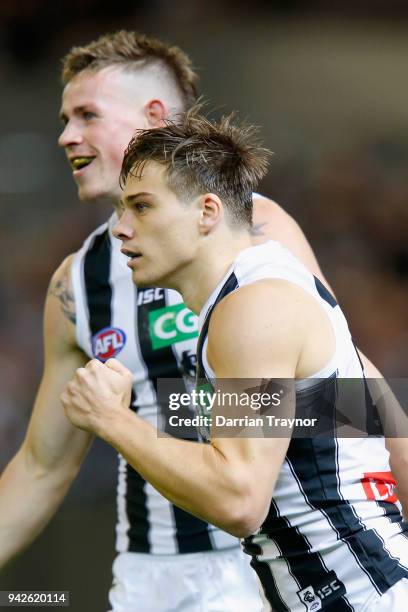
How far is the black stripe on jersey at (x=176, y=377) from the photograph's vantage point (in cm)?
331

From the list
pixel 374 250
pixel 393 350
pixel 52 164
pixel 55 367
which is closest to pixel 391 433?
pixel 55 367

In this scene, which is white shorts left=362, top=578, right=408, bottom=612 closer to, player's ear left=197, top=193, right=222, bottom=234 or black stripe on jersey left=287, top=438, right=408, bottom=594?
black stripe on jersey left=287, top=438, right=408, bottom=594

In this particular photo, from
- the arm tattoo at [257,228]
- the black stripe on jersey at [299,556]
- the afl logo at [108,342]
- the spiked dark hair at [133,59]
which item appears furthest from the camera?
the spiked dark hair at [133,59]

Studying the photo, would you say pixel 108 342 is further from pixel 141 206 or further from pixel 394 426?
pixel 394 426

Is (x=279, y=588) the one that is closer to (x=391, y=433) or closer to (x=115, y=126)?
(x=391, y=433)

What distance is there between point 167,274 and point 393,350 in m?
4.98

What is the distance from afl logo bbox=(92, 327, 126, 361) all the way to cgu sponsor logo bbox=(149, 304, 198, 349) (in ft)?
0.39

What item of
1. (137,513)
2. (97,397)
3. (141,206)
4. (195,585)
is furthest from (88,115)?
(195,585)

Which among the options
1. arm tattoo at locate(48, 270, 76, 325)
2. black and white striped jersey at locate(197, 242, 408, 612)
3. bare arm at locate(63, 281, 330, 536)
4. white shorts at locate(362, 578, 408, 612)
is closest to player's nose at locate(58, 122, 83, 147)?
arm tattoo at locate(48, 270, 76, 325)

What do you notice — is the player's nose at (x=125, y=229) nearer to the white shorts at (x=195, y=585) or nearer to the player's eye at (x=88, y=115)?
the player's eye at (x=88, y=115)

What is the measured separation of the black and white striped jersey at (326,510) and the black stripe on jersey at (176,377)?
0.94 meters

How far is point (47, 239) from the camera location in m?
8.03

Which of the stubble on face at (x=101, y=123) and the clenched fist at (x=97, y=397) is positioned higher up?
the stubble on face at (x=101, y=123)

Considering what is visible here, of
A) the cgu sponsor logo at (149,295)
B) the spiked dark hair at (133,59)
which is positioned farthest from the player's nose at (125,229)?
the spiked dark hair at (133,59)
